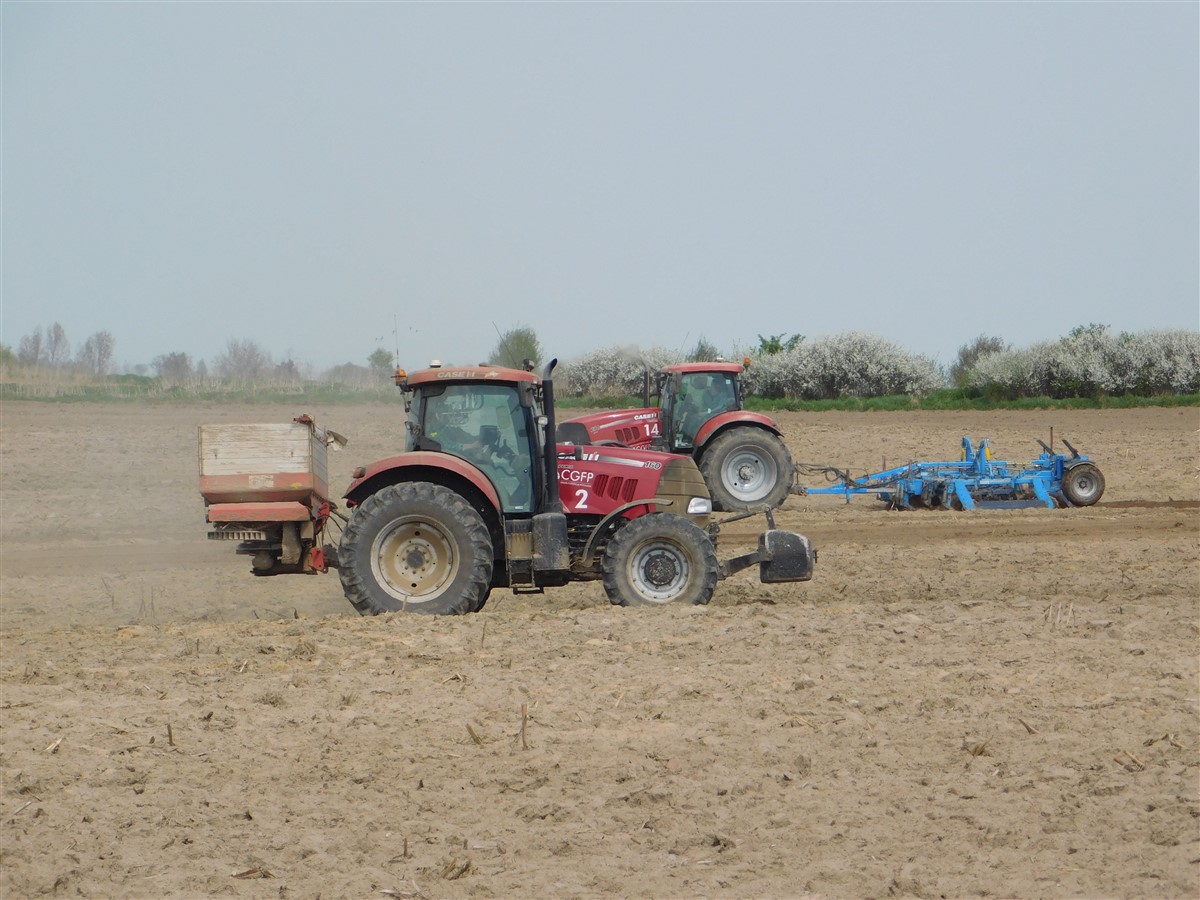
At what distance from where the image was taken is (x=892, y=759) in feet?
19.9

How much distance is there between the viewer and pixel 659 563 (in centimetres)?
980

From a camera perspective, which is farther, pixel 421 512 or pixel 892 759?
pixel 421 512

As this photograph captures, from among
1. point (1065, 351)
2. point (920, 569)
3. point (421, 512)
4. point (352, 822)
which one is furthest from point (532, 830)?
point (1065, 351)

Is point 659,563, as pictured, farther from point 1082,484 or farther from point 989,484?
point 1082,484

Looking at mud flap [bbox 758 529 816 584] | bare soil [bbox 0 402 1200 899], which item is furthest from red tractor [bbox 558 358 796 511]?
mud flap [bbox 758 529 816 584]

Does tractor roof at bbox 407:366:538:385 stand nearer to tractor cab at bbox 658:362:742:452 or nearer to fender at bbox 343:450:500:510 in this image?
fender at bbox 343:450:500:510

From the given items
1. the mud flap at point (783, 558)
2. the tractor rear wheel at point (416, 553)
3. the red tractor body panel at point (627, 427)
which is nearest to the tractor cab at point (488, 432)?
the tractor rear wheel at point (416, 553)

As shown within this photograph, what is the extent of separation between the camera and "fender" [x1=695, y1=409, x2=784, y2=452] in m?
15.9

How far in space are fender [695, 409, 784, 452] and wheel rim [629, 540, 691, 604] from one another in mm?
6196

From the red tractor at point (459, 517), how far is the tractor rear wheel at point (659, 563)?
10 millimetres

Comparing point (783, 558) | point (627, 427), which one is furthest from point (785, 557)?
point (627, 427)

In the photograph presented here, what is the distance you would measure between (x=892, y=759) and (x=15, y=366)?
25445mm

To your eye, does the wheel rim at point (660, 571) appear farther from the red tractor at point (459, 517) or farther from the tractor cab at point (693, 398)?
the tractor cab at point (693, 398)

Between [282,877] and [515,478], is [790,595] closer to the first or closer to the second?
[515,478]
